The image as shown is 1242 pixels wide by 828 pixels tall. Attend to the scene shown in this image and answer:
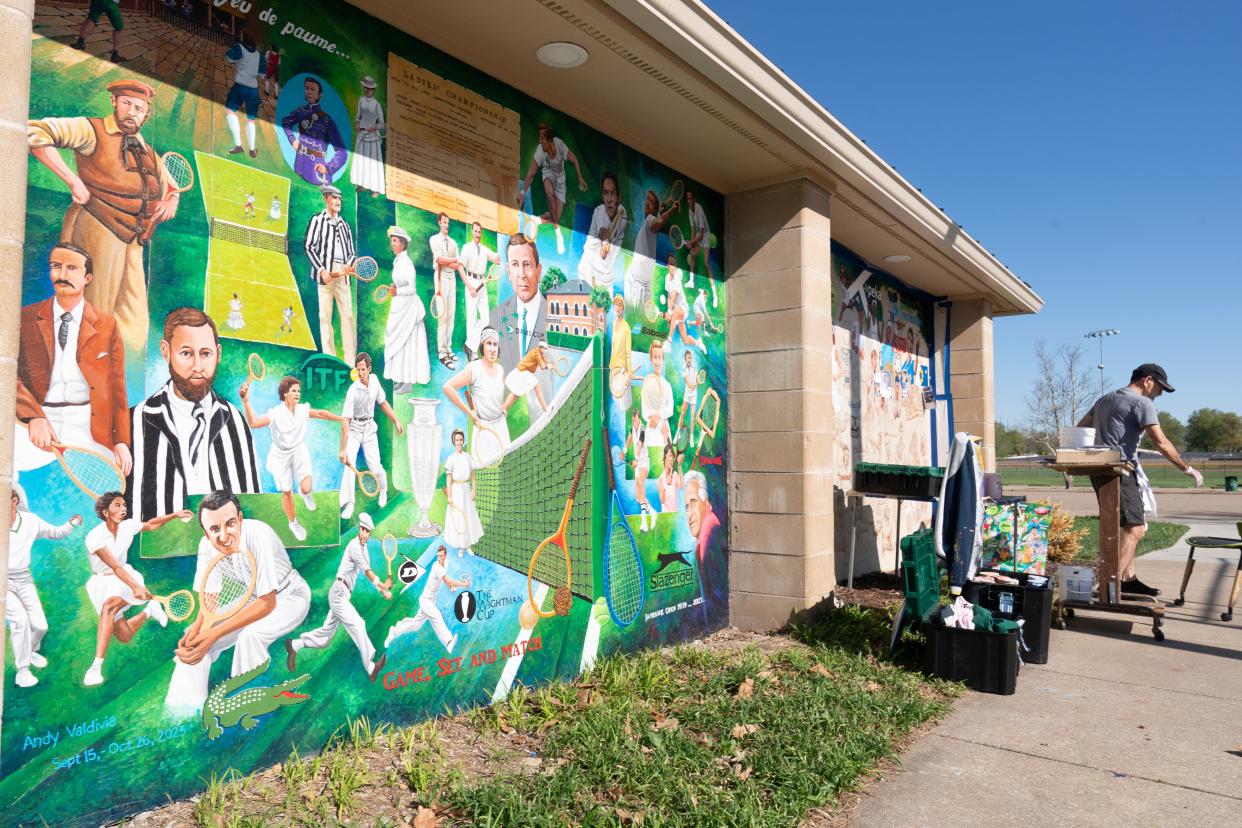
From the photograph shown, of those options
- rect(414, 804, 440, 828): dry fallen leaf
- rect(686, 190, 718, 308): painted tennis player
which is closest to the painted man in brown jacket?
rect(414, 804, 440, 828): dry fallen leaf

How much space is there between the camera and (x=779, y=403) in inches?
266

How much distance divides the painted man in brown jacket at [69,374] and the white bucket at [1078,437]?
745cm

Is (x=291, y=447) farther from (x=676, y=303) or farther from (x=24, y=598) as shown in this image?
(x=676, y=303)

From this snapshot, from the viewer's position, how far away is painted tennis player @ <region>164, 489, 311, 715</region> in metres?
3.40

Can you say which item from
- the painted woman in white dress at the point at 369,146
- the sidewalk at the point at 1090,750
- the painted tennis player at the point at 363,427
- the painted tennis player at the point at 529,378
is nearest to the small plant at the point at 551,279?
the painted tennis player at the point at 529,378

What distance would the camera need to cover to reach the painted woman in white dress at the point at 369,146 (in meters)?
Result: 4.16

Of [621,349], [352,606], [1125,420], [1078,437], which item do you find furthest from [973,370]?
[352,606]

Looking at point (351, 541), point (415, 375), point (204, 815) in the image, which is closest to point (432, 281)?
point (415, 375)

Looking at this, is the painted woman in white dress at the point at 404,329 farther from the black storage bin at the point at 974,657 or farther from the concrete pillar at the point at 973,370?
the concrete pillar at the point at 973,370

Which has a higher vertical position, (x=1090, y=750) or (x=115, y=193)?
(x=115, y=193)

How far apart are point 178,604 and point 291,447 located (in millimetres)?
846

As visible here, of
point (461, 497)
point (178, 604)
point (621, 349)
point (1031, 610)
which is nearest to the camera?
point (178, 604)

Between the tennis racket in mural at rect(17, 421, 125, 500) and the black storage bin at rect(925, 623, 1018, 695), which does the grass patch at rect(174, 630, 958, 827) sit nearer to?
the black storage bin at rect(925, 623, 1018, 695)

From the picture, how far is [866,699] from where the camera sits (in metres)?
4.80
